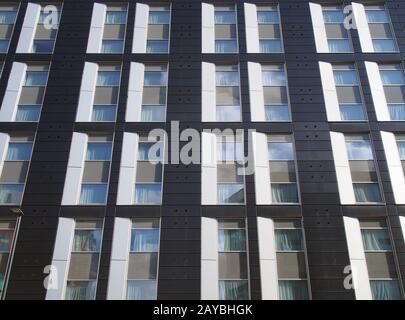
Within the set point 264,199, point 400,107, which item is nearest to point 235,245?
point 264,199

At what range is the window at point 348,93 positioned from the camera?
2239cm

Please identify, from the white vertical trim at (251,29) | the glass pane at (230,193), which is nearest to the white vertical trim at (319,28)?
the white vertical trim at (251,29)

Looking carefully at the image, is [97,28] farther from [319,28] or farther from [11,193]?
[319,28]

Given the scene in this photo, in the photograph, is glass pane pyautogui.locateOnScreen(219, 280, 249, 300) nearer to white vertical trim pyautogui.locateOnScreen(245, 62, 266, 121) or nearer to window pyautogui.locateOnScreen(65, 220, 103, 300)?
window pyautogui.locateOnScreen(65, 220, 103, 300)

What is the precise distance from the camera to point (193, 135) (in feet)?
71.1

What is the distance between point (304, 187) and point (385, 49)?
9908 millimetres

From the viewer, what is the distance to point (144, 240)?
19453 millimetres

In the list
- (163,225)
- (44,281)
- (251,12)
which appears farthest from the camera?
(251,12)

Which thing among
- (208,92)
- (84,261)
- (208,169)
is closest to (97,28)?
(208,92)

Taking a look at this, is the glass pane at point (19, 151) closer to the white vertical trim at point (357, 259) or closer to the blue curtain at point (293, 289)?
the blue curtain at point (293, 289)

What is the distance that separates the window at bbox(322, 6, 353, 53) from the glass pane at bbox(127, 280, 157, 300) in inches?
612

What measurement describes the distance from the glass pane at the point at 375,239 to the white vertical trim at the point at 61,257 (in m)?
12.6

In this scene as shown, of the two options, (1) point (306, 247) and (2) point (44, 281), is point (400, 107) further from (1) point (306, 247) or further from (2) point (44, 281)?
(2) point (44, 281)
